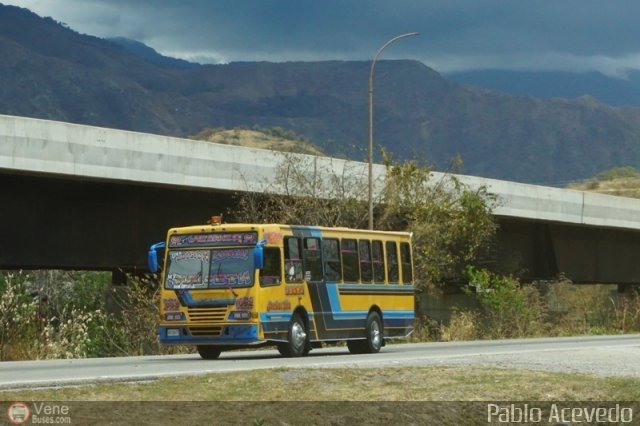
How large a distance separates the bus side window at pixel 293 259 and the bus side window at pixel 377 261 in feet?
10.2

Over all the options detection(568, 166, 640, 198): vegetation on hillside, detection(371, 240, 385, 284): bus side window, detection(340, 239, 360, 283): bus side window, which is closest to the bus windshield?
detection(340, 239, 360, 283): bus side window

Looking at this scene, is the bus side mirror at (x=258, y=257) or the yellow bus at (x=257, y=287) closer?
the bus side mirror at (x=258, y=257)

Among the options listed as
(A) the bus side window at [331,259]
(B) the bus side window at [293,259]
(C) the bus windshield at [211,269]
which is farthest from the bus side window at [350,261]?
(C) the bus windshield at [211,269]

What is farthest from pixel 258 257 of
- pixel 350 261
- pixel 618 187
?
pixel 618 187

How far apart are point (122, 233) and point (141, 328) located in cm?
366

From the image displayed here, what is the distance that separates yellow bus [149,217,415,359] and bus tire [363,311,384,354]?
473 millimetres

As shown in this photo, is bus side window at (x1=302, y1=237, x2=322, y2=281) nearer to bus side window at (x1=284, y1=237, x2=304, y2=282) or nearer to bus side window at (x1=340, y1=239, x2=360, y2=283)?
bus side window at (x1=284, y1=237, x2=304, y2=282)

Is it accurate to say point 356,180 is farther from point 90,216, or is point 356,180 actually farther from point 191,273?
point 191,273

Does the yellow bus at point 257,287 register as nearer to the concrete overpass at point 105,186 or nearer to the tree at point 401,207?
the concrete overpass at point 105,186

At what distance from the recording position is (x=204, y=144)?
36156 millimetres

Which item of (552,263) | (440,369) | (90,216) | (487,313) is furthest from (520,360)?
(552,263)

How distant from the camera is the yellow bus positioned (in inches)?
966

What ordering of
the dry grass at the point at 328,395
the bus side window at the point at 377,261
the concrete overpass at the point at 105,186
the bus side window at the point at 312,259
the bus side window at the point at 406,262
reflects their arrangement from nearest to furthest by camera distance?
the dry grass at the point at 328,395 → the bus side window at the point at 312,259 → the bus side window at the point at 377,261 → the bus side window at the point at 406,262 → the concrete overpass at the point at 105,186

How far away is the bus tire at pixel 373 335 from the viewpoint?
92.0 feet
